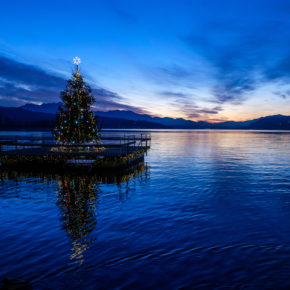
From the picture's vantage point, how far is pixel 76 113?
87.8 ft

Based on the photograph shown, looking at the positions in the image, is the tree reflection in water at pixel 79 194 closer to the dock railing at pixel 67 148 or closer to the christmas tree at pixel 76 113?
the dock railing at pixel 67 148

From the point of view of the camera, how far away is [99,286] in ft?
19.9

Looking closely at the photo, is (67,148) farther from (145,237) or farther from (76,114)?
(145,237)

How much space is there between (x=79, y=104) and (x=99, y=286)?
76.5 feet

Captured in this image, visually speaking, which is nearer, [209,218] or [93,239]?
[93,239]

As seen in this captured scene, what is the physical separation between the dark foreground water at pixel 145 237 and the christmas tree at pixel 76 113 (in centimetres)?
1128

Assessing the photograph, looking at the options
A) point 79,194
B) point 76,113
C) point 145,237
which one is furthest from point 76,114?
point 145,237

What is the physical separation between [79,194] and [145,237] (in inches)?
302

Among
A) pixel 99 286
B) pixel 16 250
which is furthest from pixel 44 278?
pixel 16 250

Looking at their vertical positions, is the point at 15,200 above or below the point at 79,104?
below

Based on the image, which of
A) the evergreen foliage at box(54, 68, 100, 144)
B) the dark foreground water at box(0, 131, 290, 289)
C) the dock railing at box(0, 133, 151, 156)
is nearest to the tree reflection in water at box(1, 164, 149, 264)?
the dark foreground water at box(0, 131, 290, 289)

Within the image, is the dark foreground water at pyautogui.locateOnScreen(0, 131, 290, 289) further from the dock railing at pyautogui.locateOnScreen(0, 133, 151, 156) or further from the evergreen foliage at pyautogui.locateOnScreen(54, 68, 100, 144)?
the evergreen foliage at pyautogui.locateOnScreen(54, 68, 100, 144)

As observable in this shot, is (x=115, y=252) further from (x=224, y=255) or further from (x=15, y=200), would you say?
(x=15, y=200)

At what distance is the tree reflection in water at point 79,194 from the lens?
876 cm
